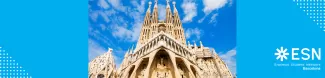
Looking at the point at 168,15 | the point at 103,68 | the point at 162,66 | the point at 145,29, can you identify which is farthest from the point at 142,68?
the point at 168,15

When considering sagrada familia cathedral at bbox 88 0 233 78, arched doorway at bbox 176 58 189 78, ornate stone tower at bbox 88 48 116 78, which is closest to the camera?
ornate stone tower at bbox 88 48 116 78

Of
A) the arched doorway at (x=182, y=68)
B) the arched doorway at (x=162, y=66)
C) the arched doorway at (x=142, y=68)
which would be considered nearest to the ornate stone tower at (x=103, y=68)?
the arched doorway at (x=142, y=68)

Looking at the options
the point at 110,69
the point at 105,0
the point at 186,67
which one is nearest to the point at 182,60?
the point at 186,67

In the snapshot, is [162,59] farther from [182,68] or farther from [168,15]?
[168,15]

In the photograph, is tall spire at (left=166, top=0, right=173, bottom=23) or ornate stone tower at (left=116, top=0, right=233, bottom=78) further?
ornate stone tower at (left=116, top=0, right=233, bottom=78)

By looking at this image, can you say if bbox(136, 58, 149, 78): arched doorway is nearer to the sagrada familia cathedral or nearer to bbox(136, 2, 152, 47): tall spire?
the sagrada familia cathedral

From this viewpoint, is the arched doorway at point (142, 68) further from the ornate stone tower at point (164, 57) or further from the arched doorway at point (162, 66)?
the arched doorway at point (162, 66)

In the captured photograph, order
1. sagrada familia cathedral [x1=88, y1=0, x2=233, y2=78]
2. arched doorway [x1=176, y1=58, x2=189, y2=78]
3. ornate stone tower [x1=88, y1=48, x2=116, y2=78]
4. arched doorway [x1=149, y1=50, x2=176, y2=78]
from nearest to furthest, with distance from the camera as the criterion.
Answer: ornate stone tower [x1=88, y1=48, x2=116, y2=78]
sagrada familia cathedral [x1=88, y1=0, x2=233, y2=78]
arched doorway [x1=176, y1=58, x2=189, y2=78]
arched doorway [x1=149, y1=50, x2=176, y2=78]

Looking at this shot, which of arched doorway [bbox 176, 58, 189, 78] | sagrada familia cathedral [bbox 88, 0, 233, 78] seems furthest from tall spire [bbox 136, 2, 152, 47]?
arched doorway [bbox 176, 58, 189, 78]

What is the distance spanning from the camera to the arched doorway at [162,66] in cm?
744

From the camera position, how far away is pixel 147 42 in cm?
746

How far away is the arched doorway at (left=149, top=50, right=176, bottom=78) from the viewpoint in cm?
744

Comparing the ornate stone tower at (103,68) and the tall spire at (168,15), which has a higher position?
the tall spire at (168,15)

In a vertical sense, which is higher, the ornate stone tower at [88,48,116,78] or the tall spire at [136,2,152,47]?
A: the tall spire at [136,2,152,47]
